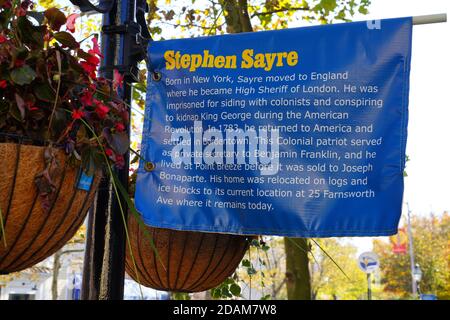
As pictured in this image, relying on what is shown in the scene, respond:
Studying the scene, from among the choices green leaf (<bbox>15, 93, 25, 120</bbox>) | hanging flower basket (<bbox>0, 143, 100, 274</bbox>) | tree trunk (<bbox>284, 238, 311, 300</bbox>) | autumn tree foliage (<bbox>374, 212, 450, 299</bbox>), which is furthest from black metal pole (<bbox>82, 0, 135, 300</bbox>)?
autumn tree foliage (<bbox>374, 212, 450, 299</bbox>)

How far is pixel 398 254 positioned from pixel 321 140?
1601 inches

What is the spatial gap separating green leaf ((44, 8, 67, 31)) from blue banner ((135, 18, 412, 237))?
55cm

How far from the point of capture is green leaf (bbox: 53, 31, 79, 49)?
1.56m

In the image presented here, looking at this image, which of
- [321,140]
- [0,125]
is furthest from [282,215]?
[0,125]

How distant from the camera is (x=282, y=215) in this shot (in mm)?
Answer: 1892

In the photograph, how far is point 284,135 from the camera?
1.91 meters

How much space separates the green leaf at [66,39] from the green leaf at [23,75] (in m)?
0.14

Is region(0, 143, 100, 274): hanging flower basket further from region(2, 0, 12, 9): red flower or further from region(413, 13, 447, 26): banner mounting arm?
region(413, 13, 447, 26): banner mounting arm

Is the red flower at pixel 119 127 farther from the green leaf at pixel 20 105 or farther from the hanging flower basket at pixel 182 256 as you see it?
the hanging flower basket at pixel 182 256

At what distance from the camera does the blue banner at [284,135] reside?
1854 millimetres

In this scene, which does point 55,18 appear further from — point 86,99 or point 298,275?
point 298,275

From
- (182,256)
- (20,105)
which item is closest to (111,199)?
(182,256)

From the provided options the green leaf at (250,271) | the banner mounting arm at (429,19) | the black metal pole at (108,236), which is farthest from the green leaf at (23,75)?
the green leaf at (250,271)

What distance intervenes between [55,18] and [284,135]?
0.75 metres
